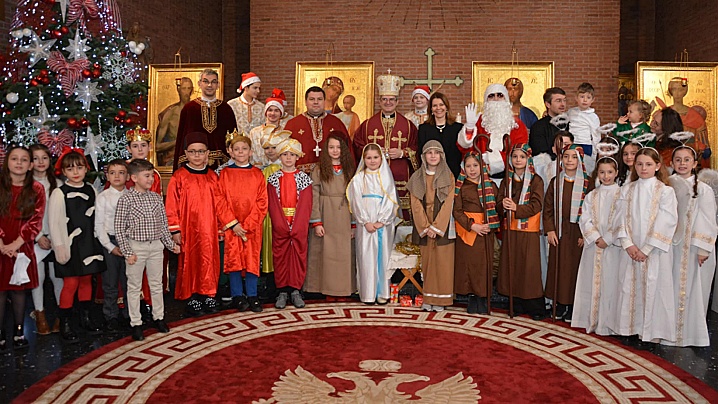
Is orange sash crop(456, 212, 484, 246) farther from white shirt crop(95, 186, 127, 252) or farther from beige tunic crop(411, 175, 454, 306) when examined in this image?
→ white shirt crop(95, 186, 127, 252)

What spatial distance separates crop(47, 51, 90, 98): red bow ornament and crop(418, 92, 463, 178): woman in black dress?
12.8ft

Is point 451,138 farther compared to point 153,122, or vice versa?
point 153,122

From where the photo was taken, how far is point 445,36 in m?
11.3

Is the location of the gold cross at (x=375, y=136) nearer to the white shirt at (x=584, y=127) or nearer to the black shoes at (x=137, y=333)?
the white shirt at (x=584, y=127)

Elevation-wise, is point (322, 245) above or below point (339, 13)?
below

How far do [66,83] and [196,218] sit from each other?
8.54ft

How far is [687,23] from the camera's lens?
1350 centimetres

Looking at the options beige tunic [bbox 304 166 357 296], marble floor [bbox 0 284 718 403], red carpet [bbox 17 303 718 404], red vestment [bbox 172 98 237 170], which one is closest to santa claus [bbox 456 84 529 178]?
beige tunic [bbox 304 166 357 296]

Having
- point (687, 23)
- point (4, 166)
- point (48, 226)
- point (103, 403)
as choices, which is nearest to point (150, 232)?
point (48, 226)

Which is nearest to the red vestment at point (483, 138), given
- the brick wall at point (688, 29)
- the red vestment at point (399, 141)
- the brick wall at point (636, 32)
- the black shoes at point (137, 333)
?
the red vestment at point (399, 141)

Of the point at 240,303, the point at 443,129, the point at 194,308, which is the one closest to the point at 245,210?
the point at 240,303

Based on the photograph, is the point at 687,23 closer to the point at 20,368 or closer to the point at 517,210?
the point at 517,210

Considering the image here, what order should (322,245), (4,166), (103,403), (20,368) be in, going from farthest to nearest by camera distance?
(322,245) → (4,166) → (20,368) → (103,403)

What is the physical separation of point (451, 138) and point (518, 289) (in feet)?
5.99
